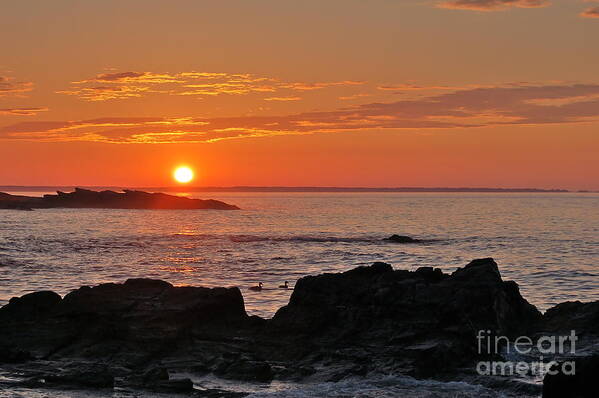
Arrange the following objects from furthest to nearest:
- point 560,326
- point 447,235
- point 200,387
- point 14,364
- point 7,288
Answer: point 447,235, point 7,288, point 560,326, point 14,364, point 200,387

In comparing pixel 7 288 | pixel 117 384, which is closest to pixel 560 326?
pixel 117 384

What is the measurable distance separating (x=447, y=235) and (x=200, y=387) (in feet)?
303

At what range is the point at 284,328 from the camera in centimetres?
3039

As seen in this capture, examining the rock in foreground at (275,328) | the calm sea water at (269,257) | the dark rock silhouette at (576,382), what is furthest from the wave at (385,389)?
the calm sea water at (269,257)

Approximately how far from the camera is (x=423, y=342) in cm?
2767

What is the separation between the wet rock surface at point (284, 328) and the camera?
26188mm

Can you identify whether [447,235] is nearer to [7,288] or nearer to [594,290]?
[594,290]
